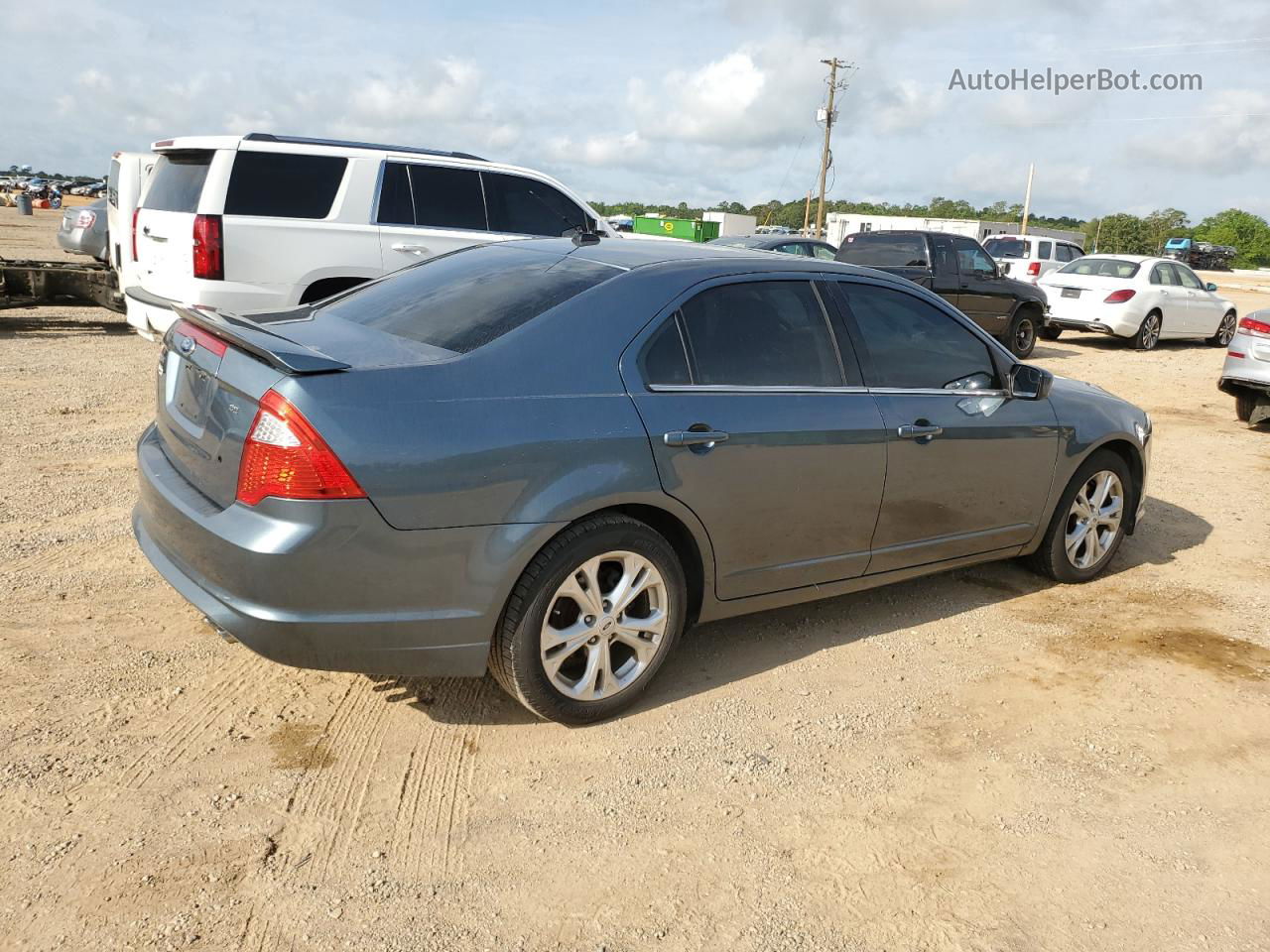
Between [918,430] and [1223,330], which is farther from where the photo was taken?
[1223,330]

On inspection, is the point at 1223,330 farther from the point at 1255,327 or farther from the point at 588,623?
the point at 588,623

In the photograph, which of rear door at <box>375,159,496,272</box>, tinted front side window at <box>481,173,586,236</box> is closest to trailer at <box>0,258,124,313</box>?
rear door at <box>375,159,496,272</box>

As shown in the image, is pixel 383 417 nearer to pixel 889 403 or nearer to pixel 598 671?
pixel 598 671

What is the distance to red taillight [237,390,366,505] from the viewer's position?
9.70ft

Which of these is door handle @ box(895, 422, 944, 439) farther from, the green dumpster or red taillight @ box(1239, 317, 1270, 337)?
the green dumpster

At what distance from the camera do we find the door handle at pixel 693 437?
356 centimetres

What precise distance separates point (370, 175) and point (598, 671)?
20.0 ft

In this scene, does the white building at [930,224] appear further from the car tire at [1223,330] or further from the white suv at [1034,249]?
the car tire at [1223,330]

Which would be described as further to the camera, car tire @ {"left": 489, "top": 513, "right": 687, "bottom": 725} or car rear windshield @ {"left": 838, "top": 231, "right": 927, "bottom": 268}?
car rear windshield @ {"left": 838, "top": 231, "right": 927, "bottom": 268}

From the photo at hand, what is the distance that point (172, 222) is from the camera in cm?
A: 788

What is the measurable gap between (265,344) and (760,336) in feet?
5.97

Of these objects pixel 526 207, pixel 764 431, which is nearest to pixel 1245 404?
pixel 526 207

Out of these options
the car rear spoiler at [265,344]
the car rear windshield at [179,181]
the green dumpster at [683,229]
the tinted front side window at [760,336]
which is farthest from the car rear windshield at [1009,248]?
the car rear spoiler at [265,344]

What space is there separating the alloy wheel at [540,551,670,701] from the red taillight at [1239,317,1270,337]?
27.3 feet
